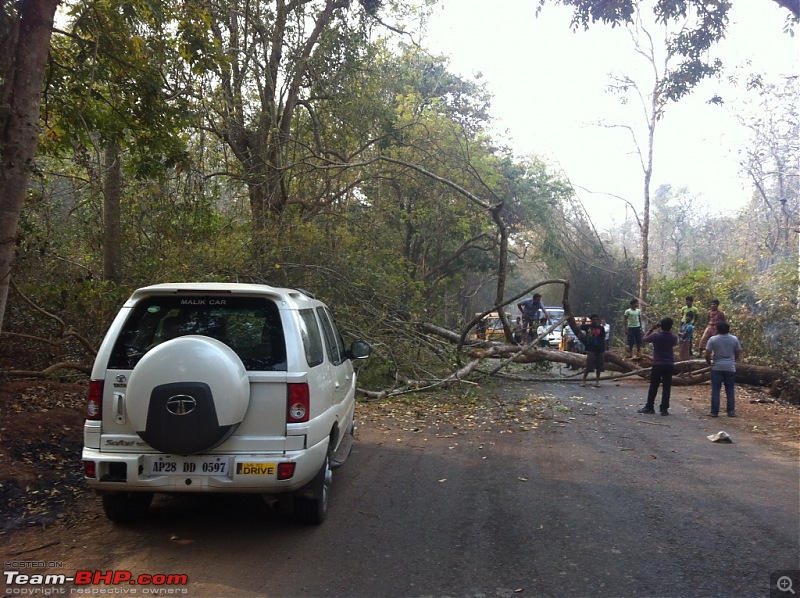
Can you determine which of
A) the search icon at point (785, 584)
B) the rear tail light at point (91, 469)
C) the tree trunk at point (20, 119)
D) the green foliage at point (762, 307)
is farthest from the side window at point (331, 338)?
the green foliage at point (762, 307)

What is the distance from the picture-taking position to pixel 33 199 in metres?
8.17

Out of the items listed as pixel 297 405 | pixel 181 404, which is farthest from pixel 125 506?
pixel 297 405

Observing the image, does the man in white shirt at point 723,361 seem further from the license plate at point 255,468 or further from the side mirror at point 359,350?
the license plate at point 255,468

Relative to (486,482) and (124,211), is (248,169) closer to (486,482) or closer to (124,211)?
(124,211)

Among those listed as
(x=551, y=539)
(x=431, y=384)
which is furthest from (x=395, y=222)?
(x=551, y=539)

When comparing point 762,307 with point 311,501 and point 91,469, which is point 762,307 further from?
point 91,469

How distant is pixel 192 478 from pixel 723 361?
8699mm

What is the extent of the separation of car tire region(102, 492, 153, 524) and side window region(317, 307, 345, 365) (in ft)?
6.32

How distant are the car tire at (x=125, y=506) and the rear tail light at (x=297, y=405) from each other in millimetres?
1293

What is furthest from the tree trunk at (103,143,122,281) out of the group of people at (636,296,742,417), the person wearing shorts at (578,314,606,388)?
the person wearing shorts at (578,314,606,388)

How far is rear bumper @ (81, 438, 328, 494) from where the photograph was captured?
172 inches

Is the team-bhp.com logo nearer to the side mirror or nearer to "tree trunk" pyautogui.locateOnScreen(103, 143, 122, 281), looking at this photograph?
the side mirror

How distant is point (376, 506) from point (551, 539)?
1577mm

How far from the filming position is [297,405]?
4504 mm
